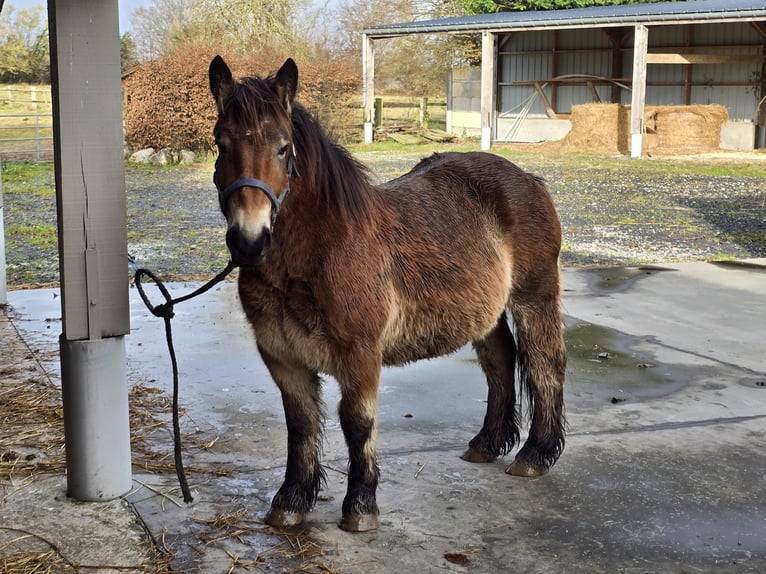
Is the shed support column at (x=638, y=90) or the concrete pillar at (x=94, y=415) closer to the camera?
the concrete pillar at (x=94, y=415)

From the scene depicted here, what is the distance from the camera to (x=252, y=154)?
300 centimetres

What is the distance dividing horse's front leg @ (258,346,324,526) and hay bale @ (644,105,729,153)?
22303mm

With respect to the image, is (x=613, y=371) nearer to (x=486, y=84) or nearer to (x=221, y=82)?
(x=221, y=82)

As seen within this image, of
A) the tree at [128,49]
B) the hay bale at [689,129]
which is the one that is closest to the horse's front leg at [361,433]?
the hay bale at [689,129]

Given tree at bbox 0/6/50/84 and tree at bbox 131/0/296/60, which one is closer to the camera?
tree at bbox 131/0/296/60

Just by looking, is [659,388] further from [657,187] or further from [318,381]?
[657,187]

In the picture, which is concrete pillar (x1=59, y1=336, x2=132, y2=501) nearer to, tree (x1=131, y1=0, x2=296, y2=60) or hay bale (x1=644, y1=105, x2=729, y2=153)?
hay bale (x1=644, y1=105, x2=729, y2=153)

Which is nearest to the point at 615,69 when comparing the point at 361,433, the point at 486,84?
the point at 486,84

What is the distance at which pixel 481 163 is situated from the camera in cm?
430

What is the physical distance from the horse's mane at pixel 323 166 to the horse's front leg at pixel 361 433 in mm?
583

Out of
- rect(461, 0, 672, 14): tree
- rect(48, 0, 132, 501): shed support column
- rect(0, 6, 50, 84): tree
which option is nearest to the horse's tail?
rect(48, 0, 132, 501): shed support column

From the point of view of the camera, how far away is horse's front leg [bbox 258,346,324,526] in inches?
139

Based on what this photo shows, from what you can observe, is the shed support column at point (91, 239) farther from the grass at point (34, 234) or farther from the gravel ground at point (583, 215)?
the grass at point (34, 234)

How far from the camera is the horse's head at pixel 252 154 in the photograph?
9.53ft
